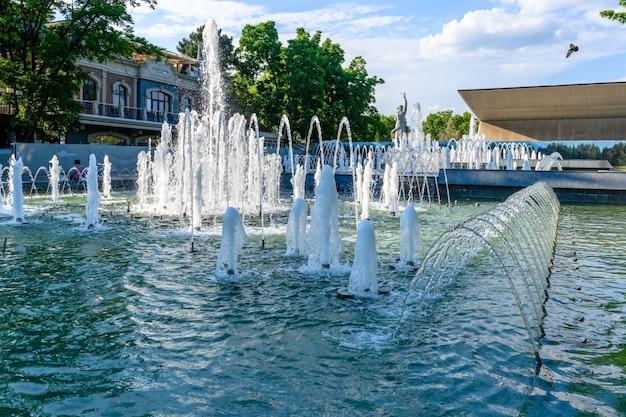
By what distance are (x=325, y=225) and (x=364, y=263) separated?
1289 mm

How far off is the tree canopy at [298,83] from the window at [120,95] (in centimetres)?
861

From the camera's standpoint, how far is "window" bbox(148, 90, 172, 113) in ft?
144

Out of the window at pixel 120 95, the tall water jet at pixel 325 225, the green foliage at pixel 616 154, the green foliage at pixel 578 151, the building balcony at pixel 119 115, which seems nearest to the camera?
the tall water jet at pixel 325 225

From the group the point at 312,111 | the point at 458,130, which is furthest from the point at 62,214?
the point at 458,130

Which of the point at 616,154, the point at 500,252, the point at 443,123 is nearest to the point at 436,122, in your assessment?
the point at 443,123

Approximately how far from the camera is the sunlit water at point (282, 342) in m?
4.04

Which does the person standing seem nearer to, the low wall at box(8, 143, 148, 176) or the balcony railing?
the low wall at box(8, 143, 148, 176)

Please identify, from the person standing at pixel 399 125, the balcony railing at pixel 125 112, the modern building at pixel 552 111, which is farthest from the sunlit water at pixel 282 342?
the balcony railing at pixel 125 112

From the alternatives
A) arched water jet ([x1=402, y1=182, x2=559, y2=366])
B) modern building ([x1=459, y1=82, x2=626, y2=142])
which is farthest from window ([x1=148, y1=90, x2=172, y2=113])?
arched water jet ([x1=402, y1=182, x2=559, y2=366])

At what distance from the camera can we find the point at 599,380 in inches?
175

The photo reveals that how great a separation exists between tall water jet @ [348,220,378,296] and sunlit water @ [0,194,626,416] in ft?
0.76

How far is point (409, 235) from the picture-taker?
28.2 ft

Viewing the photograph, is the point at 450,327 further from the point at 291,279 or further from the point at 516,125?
the point at 516,125

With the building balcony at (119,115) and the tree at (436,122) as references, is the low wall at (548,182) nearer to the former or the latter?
the building balcony at (119,115)
